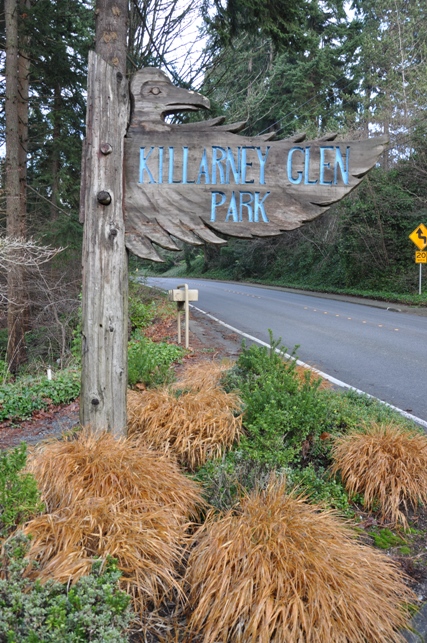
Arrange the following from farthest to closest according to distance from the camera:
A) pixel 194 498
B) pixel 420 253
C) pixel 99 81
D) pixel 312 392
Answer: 1. pixel 420 253
2. pixel 312 392
3. pixel 99 81
4. pixel 194 498

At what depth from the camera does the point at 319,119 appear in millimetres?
27016

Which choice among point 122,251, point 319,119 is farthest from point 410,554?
point 319,119

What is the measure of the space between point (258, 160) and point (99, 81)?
1153 millimetres

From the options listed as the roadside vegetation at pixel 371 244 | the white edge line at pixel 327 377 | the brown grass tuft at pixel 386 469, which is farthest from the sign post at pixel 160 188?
the roadside vegetation at pixel 371 244

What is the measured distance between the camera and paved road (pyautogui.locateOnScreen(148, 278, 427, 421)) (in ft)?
22.0

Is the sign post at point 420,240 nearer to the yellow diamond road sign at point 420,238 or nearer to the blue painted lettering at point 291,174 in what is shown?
the yellow diamond road sign at point 420,238

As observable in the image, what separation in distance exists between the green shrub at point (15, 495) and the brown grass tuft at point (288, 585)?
821 mm

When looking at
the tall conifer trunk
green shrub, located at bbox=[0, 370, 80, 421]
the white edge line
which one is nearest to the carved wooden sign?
the white edge line

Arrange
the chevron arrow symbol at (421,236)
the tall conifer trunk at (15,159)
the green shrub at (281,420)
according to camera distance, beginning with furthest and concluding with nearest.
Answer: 1. the chevron arrow symbol at (421,236)
2. the tall conifer trunk at (15,159)
3. the green shrub at (281,420)

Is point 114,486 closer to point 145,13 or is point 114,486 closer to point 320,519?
point 320,519

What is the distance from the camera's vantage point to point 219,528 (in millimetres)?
2471

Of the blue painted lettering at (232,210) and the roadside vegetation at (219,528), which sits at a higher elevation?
the blue painted lettering at (232,210)

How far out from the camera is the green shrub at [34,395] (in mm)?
6332

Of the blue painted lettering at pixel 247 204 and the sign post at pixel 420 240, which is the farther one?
the sign post at pixel 420 240
